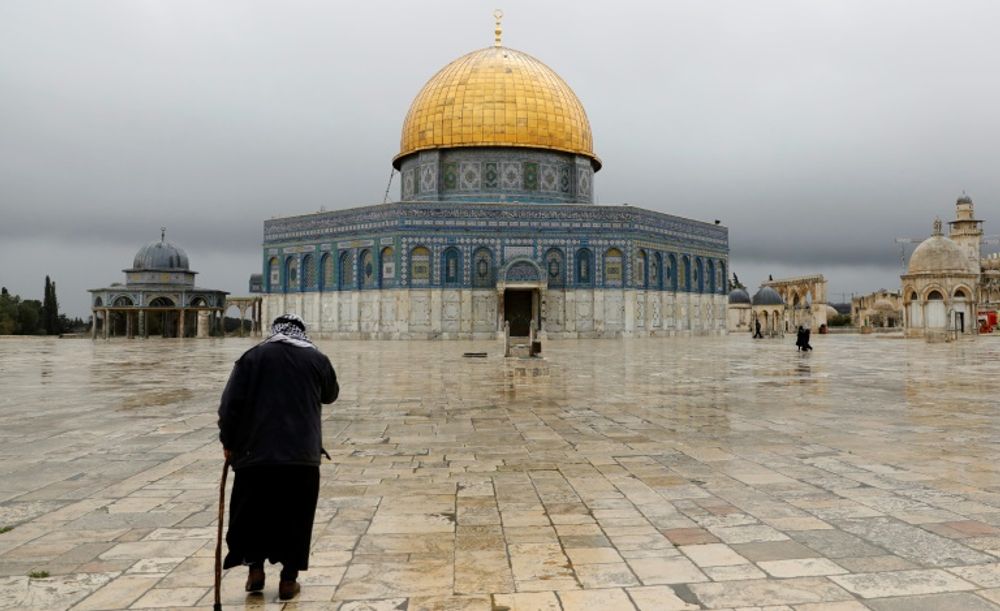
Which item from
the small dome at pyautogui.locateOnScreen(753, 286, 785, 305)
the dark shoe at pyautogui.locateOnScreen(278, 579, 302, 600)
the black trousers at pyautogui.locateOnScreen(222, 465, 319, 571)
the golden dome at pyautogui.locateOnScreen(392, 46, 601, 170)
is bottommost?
the dark shoe at pyautogui.locateOnScreen(278, 579, 302, 600)

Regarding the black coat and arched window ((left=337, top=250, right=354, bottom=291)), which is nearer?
the black coat

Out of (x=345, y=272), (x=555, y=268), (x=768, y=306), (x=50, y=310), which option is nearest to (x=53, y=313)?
(x=50, y=310)

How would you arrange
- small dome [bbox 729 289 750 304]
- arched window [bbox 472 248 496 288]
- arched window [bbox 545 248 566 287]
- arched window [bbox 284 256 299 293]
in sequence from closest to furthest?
arched window [bbox 472 248 496 288], arched window [bbox 545 248 566 287], arched window [bbox 284 256 299 293], small dome [bbox 729 289 750 304]

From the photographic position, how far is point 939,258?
3822 cm

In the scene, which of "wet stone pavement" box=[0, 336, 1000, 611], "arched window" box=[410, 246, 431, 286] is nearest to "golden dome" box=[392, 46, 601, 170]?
"arched window" box=[410, 246, 431, 286]

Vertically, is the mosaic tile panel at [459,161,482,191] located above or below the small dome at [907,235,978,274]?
above

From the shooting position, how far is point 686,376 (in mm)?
14320

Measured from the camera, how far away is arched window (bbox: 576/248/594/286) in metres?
40.2

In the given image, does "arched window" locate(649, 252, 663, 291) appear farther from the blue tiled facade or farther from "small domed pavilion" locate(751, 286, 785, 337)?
"small domed pavilion" locate(751, 286, 785, 337)

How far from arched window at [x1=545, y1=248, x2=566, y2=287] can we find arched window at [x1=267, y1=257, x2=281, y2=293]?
16911 millimetres

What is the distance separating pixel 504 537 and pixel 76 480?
11.4 feet

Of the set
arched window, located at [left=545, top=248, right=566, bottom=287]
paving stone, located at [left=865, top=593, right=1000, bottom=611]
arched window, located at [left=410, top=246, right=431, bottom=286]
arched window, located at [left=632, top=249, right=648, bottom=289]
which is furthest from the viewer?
arched window, located at [left=632, top=249, right=648, bottom=289]

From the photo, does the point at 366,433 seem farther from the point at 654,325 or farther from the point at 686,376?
the point at 654,325

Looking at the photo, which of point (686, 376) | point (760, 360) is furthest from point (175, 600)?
point (760, 360)
